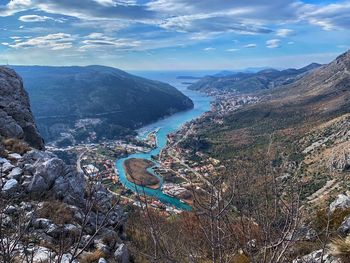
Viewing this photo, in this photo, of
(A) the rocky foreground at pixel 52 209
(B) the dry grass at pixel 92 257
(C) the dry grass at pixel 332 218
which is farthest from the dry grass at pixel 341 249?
(B) the dry grass at pixel 92 257

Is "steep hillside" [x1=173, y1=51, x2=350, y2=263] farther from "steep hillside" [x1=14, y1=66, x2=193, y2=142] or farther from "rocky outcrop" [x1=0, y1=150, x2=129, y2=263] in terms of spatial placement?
"steep hillside" [x1=14, y1=66, x2=193, y2=142]

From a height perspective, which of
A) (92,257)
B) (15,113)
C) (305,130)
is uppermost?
(15,113)

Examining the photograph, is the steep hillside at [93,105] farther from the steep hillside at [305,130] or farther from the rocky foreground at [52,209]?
the rocky foreground at [52,209]

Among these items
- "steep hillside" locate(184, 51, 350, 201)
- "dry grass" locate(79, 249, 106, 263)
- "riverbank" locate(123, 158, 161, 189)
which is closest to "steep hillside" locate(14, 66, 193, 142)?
"steep hillside" locate(184, 51, 350, 201)

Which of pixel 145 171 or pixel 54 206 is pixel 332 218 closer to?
pixel 54 206

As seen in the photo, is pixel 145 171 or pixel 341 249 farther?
pixel 145 171

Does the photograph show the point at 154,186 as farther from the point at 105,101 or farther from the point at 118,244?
the point at 105,101

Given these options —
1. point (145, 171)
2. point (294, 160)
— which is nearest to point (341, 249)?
point (294, 160)
